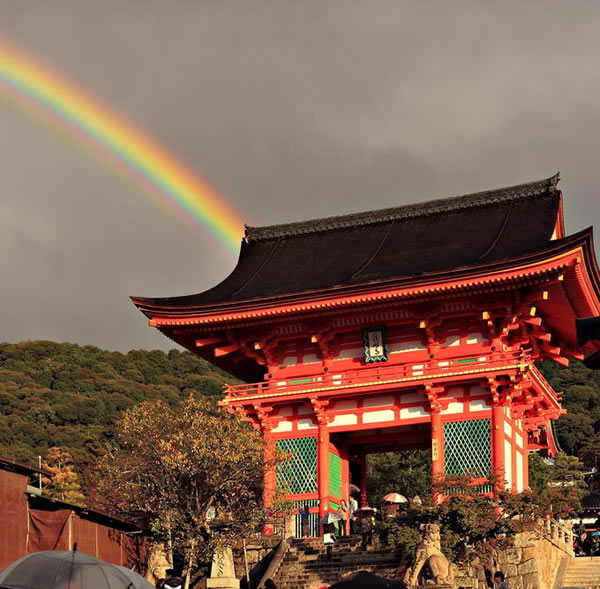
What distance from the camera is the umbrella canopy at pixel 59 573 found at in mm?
12922

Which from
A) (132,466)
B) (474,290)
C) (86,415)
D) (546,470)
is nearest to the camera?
(132,466)

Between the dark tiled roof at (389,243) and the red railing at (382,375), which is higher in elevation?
the dark tiled roof at (389,243)

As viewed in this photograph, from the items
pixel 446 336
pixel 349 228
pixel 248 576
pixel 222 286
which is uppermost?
pixel 349 228

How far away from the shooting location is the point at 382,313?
37.2 meters

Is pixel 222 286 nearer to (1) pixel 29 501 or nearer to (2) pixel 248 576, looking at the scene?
(2) pixel 248 576

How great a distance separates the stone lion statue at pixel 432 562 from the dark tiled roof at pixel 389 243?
437 inches

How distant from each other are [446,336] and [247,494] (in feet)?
31.9

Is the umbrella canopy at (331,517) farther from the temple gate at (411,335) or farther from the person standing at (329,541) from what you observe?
the temple gate at (411,335)

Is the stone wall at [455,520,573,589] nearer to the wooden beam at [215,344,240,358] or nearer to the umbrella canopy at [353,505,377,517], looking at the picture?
the umbrella canopy at [353,505,377,517]

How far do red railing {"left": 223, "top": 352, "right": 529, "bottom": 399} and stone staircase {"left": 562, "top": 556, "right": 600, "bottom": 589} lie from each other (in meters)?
6.37

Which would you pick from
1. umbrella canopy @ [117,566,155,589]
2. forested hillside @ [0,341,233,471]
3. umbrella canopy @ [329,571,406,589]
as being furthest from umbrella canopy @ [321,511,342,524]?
forested hillside @ [0,341,233,471]

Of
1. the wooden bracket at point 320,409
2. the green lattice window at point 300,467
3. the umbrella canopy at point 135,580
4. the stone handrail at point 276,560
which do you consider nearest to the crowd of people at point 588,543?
the green lattice window at point 300,467

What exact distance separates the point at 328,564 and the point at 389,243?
14.0m

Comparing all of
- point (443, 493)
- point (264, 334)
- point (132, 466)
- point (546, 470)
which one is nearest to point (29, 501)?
point (132, 466)
